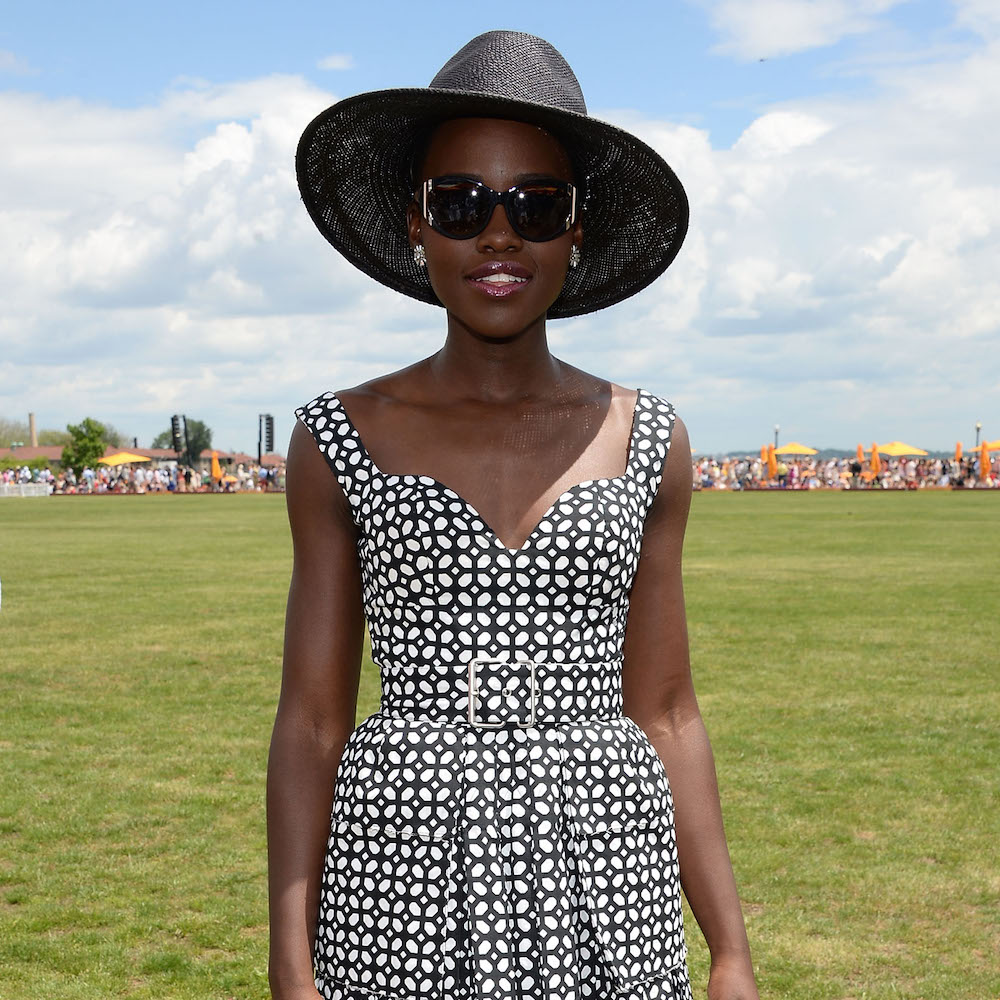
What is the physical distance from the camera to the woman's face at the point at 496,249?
6.71ft

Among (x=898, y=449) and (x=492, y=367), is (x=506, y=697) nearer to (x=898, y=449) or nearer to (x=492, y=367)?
(x=492, y=367)

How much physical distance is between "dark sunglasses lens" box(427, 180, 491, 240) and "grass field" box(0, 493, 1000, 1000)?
4.16 meters

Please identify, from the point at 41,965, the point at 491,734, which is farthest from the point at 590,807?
the point at 41,965

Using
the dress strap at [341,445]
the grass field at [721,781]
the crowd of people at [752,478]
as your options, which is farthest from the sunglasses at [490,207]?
the crowd of people at [752,478]

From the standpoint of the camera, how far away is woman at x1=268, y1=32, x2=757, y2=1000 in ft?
6.13

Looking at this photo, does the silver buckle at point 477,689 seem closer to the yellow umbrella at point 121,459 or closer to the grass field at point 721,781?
the grass field at point 721,781

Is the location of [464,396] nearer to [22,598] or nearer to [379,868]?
[379,868]

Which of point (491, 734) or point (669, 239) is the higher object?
point (669, 239)

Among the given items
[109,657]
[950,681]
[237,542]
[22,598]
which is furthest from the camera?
[237,542]

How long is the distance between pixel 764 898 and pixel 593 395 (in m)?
4.64

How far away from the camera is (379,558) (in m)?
2.01

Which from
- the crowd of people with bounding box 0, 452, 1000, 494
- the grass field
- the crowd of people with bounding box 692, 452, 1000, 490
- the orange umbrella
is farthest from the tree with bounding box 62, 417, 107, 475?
the grass field

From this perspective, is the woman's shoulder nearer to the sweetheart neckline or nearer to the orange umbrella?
the sweetheart neckline

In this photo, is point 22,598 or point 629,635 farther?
point 22,598
